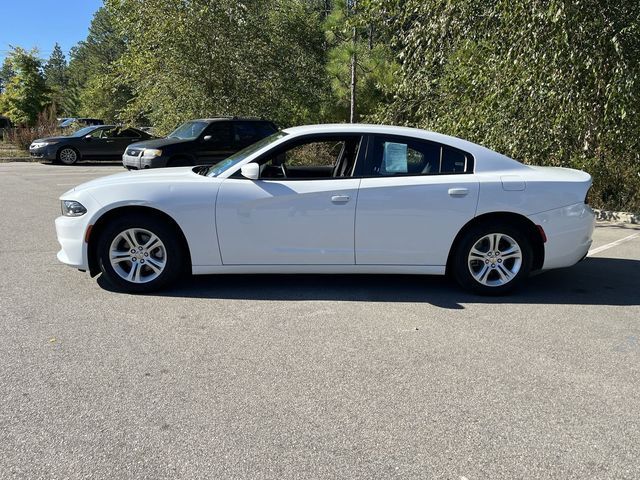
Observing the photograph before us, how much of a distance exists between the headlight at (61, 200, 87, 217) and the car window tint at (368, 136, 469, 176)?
8.43 ft

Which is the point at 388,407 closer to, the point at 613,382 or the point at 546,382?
the point at 546,382

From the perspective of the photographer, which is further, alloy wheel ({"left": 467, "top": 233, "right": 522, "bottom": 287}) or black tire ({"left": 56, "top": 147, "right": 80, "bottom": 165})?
black tire ({"left": 56, "top": 147, "right": 80, "bottom": 165})

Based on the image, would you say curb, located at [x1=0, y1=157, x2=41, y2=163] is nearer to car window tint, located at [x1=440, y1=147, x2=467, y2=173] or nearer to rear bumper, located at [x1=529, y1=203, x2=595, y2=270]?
car window tint, located at [x1=440, y1=147, x2=467, y2=173]

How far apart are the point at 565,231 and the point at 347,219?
6.49 feet

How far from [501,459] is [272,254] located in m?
2.79

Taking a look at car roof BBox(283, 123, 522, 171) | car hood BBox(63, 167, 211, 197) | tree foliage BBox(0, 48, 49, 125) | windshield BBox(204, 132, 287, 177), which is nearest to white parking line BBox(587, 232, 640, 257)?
car roof BBox(283, 123, 522, 171)

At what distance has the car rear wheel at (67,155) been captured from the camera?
2002 centimetres

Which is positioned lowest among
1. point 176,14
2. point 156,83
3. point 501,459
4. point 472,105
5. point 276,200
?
point 501,459

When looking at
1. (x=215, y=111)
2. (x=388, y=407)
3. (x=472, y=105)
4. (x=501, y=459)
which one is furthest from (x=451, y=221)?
(x=215, y=111)

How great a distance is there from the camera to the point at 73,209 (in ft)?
16.5

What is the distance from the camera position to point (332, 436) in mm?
2906

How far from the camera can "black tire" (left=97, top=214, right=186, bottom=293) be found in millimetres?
4996

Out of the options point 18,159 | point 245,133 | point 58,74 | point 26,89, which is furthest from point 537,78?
point 58,74

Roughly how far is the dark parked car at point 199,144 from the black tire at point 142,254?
339 inches
